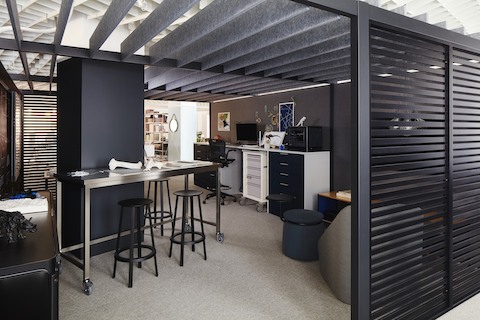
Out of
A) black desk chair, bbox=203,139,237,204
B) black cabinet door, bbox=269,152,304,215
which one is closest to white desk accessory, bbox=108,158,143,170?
black cabinet door, bbox=269,152,304,215

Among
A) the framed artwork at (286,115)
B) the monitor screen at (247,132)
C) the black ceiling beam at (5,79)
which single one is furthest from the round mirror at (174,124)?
the black ceiling beam at (5,79)

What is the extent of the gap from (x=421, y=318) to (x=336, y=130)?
3746mm

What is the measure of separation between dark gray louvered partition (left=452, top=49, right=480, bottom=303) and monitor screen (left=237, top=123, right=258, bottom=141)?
4.88 m

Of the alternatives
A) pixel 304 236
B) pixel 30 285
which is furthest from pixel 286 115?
pixel 30 285

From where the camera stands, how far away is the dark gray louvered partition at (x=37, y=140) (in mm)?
7238

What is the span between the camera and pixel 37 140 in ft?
24.0

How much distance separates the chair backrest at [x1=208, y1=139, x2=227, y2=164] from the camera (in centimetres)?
712

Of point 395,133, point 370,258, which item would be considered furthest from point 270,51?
point 370,258

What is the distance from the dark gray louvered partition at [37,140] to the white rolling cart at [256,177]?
414 cm

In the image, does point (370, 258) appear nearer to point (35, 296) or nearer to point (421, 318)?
point (421, 318)

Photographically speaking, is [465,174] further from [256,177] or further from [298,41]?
[256,177]

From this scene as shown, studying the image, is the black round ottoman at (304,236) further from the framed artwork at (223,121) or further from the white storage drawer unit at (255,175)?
the framed artwork at (223,121)

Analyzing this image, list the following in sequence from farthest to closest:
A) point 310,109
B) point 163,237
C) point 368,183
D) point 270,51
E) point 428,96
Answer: point 310,109, point 163,237, point 270,51, point 428,96, point 368,183

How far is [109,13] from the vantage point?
2.79m
